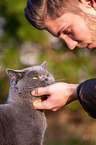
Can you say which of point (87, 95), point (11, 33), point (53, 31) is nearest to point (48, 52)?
point (11, 33)

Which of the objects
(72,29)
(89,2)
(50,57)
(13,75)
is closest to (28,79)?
(13,75)

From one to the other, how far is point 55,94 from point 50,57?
179 centimetres

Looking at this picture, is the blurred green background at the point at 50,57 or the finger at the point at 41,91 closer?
the finger at the point at 41,91

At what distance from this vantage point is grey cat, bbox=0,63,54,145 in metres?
0.88

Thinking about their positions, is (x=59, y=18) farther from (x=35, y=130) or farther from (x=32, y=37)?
(x=32, y=37)

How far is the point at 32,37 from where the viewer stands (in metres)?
2.70

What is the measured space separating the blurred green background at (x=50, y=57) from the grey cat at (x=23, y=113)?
57.5 inches

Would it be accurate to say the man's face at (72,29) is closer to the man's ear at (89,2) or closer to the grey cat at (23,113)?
the man's ear at (89,2)

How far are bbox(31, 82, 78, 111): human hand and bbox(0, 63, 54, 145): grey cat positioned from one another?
0.04 m

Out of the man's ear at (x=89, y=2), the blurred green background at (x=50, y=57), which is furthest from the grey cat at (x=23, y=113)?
the blurred green background at (x=50, y=57)

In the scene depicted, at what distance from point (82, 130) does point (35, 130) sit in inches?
95.2

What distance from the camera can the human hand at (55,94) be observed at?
919 mm

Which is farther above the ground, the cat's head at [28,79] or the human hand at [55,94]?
the cat's head at [28,79]

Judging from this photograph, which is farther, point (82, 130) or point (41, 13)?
point (82, 130)
